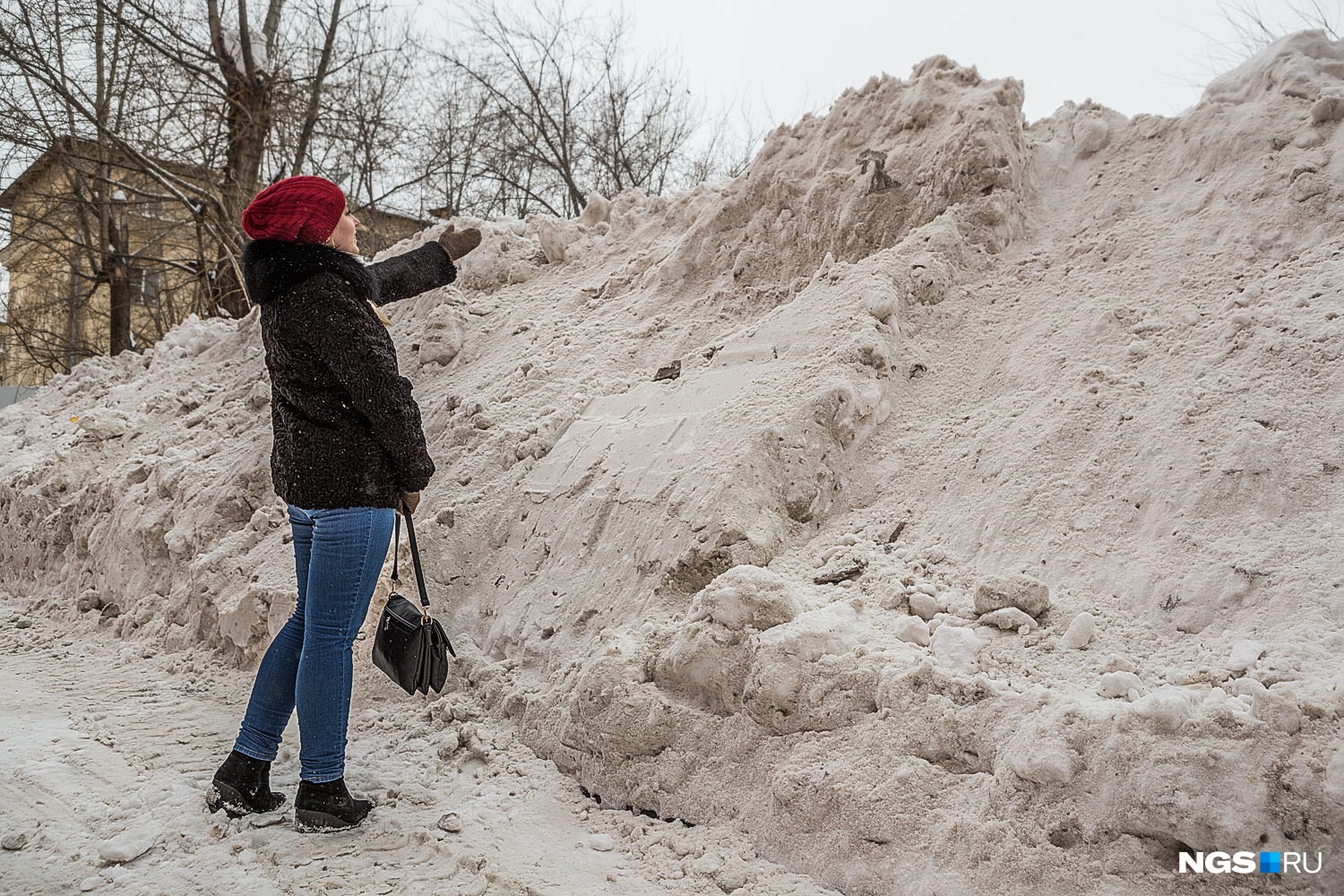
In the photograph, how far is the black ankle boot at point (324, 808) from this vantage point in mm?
2557

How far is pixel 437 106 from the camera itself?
44.5 feet

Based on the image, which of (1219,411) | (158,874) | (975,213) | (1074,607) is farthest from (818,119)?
(158,874)

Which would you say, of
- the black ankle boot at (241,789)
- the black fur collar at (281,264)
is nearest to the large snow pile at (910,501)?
the black ankle boot at (241,789)

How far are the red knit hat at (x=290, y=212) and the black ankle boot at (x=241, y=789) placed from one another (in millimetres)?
1556

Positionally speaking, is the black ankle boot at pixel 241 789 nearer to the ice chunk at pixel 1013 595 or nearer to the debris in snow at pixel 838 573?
the debris in snow at pixel 838 573

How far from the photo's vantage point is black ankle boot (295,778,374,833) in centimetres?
256

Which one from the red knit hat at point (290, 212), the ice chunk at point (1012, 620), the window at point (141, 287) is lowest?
the ice chunk at point (1012, 620)

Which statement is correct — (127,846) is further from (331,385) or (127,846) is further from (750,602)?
(750,602)

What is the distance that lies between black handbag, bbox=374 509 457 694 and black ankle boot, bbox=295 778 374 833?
0.34m

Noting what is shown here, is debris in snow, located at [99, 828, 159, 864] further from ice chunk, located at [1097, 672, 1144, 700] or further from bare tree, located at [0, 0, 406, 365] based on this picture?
bare tree, located at [0, 0, 406, 365]

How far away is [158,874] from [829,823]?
5.75 feet

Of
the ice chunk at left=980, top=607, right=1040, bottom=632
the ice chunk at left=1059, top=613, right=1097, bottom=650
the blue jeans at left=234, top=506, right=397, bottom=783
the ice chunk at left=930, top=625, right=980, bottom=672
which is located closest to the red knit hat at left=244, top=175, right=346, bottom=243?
the blue jeans at left=234, top=506, right=397, bottom=783

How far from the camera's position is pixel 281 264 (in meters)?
2.62

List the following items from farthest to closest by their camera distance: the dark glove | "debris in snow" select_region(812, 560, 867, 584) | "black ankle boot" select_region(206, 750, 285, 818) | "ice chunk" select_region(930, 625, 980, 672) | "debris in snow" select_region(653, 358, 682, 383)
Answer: "debris in snow" select_region(653, 358, 682, 383), the dark glove, "debris in snow" select_region(812, 560, 867, 584), "black ankle boot" select_region(206, 750, 285, 818), "ice chunk" select_region(930, 625, 980, 672)
